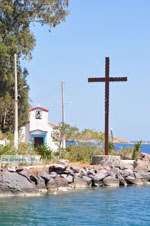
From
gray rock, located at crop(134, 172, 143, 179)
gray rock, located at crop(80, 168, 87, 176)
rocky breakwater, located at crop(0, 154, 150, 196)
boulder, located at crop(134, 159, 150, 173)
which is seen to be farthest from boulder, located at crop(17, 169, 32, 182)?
boulder, located at crop(134, 159, 150, 173)

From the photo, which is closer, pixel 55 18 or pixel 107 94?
pixel 107 94

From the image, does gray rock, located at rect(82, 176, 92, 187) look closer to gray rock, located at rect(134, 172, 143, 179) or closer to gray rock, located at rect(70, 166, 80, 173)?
gray rock, located at rect(70, 166, 80, 173)

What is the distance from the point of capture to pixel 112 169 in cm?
2845

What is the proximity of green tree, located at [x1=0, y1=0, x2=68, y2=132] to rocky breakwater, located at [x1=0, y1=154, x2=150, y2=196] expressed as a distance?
37.9 feet

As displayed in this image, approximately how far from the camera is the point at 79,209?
1875 centimetres

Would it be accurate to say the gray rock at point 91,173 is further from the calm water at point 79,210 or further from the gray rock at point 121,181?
the calm water at point 79,210

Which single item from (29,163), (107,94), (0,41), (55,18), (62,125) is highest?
(55,18)

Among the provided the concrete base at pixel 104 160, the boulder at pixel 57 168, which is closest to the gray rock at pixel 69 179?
the boulder at pixel 57 168

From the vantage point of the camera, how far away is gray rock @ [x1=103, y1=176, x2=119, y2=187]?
26336 millimetres

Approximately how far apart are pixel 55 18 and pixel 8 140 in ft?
41.7

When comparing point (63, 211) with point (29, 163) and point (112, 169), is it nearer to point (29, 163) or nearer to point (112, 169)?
point (29, 163)

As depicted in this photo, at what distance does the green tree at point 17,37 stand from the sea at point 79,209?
15.6 metres

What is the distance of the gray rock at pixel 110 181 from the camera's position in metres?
26.3

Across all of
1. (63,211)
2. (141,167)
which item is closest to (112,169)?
(141,167)
